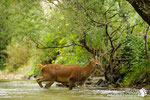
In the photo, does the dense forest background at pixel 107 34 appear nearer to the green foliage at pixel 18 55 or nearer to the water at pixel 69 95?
the water at pixel 69 95

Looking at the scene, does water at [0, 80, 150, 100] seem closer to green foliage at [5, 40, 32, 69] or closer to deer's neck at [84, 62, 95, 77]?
deer's neck at [84, 62, 95, 77]

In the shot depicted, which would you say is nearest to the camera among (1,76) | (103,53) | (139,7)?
(139,7)

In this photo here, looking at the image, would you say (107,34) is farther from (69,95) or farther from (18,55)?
(18,55)

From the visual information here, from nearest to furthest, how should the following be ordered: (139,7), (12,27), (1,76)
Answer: (139,7), (1,76), (12,27)

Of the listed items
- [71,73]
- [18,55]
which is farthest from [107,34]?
[18,55]

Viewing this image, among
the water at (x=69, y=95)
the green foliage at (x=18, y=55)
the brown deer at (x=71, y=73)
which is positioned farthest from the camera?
the green foliage at (x=18, y=55)

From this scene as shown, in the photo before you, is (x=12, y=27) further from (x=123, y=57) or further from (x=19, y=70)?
(x=123, y=57)

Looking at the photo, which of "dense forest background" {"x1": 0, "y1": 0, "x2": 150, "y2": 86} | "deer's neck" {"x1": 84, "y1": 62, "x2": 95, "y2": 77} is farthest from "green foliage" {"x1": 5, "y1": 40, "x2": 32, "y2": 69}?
"deer's neck" {"x1": 84, "y1": 62, "x2": 95, "y2": 77}

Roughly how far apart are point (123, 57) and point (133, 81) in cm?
182

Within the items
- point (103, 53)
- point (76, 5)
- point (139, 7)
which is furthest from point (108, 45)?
point (139, 7)

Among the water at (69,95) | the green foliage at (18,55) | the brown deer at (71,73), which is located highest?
the green foliage at (18,55)

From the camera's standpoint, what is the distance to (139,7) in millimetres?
9102

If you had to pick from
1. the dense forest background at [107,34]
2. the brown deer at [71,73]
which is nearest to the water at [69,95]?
the brown deer at [71,73]

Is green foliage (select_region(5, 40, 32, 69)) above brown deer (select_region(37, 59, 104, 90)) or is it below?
above
